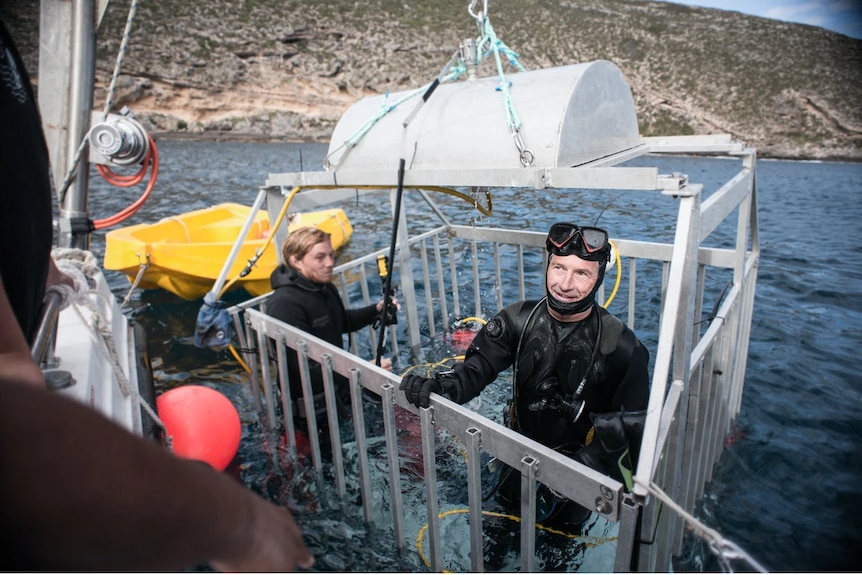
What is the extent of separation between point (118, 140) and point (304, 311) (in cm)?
212

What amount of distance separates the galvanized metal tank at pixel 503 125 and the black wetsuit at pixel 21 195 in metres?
2.37

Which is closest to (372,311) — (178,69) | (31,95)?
(31,95)

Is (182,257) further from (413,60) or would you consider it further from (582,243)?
(413,60)

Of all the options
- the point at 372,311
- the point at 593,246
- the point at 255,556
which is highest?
the point at 593,246

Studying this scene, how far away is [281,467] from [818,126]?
187 feet

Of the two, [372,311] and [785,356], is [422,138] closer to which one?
[372,311]

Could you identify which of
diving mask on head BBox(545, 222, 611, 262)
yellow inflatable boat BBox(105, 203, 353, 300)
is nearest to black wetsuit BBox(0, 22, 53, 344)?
diving mask on head BBox(545, 222, 611, 262)

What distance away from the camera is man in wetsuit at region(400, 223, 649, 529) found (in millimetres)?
2818

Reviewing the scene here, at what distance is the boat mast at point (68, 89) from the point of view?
3.92m

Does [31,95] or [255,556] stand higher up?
[31,95]

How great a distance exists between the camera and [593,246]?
2.89 meters

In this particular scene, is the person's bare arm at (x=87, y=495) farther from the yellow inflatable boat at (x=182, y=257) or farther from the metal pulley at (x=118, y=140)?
the yellow inflatable boat at (x=182, y=257)

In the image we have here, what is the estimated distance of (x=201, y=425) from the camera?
371cm

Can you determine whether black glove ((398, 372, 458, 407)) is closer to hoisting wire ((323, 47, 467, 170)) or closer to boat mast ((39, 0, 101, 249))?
hoisting wire ((323, 47, 467, 170))
